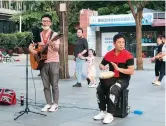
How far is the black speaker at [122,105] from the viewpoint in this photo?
21.5ft

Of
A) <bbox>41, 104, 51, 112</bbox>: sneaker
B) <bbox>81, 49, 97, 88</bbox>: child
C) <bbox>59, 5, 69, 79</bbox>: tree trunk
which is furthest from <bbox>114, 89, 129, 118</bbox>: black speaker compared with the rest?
<bbox>59, 5, 69, 79</bbox>: tree trunk

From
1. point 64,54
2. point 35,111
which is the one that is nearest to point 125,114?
point 35,111

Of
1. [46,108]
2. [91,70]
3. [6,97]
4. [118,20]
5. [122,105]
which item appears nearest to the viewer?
[122,105]

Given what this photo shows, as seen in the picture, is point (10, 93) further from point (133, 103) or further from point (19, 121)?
point (133, 103)

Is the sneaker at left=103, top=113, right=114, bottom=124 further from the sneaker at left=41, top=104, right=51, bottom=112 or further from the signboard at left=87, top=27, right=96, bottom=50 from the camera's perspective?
the signboard at left=87, top=27, right=96, bottom=50

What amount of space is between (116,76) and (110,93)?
33 cm

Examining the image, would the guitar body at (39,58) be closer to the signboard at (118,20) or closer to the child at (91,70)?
the child at (91,70)

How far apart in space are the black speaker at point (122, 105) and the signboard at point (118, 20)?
79.3 feet

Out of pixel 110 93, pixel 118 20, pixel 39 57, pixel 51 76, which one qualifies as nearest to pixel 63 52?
pixel 51 76

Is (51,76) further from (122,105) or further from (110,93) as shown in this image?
(122,105)

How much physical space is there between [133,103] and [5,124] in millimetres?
3177

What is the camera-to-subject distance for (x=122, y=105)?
6.64 metres

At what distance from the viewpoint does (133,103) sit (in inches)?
329

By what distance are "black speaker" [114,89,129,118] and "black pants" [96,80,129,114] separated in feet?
0.40
